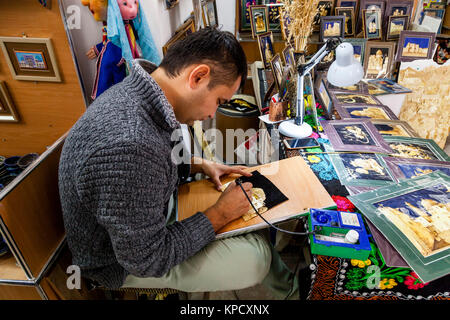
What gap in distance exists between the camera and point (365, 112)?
1.60 meters

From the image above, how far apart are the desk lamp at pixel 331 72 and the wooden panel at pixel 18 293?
1255mm

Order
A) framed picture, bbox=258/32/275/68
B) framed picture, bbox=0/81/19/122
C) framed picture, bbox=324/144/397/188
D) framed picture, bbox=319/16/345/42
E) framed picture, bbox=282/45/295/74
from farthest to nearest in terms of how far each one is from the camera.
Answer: framed picture, bbox=319/16/345/42, framed picture, bbox=258/32/275/68, framed picture, bbox=282/45/295/74, framed picture, bbox=0/81/19/122, framed picture, bbox=324/144/397/188

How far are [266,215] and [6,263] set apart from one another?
99 cm

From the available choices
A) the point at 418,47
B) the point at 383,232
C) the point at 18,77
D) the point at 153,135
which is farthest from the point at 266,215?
the point at 418,47

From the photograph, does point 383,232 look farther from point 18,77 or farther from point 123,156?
point 18,77

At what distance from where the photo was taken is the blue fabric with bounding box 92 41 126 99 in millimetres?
1387

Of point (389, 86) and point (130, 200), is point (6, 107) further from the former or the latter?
point (389, 86)

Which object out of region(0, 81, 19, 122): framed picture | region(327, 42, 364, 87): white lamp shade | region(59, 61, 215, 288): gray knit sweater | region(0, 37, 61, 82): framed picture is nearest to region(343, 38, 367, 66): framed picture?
region(327, 42, 364, 87): white lamp shade

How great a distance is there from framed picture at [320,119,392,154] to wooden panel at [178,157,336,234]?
0.94ft

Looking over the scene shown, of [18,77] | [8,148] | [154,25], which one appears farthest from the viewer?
[154,25]

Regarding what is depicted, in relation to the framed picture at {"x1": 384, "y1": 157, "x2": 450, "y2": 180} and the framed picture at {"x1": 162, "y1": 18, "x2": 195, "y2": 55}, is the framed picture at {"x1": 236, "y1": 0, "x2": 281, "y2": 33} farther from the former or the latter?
the framed picture at {"x1": 384, "y1": 157, "x2": 450, "y2": 180}

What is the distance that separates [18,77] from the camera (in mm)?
1322

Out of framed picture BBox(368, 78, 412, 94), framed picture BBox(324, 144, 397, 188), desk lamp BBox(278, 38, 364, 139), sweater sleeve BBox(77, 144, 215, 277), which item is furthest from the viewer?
framed picture BBox(368, 78, 412, 94)

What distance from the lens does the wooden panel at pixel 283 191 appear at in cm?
96
